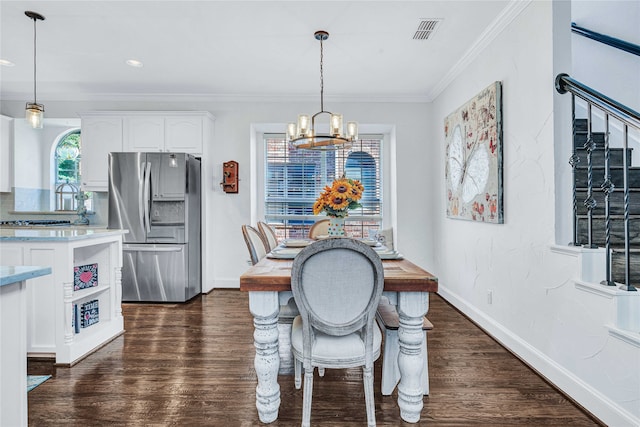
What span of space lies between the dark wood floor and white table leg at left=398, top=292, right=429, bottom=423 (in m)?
0.09

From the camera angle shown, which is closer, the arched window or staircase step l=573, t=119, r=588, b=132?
staircase step l=573, t=119, r=588, b=132

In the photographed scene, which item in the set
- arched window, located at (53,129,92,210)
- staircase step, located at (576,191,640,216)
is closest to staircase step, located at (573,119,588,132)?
Result: staircase step, located at (576,191,640,216)

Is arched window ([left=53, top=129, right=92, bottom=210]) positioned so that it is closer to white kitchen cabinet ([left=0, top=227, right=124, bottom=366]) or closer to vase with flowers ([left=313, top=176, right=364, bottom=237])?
white kitchen cabinet ([left=0, top=227, right=124, bottom=366])

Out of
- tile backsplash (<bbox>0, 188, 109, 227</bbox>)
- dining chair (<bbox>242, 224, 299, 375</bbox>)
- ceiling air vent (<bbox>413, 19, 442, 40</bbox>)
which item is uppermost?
ceiling air vent (<bbox>413, 19, 442, 40</bbox>)

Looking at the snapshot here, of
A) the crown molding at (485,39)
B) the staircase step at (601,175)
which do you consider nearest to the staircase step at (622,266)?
the staircase step at (601,175)

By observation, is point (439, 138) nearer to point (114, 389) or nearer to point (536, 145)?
point (536, 145)

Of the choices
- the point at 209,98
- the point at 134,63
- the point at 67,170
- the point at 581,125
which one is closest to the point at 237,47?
the point at 134,63

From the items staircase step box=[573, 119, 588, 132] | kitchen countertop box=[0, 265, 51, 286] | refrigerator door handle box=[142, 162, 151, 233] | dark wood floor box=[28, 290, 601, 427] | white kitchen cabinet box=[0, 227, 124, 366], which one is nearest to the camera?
kitchen countertop box=[0, 265, 51, 286]

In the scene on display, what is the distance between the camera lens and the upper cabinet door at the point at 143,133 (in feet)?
14.7

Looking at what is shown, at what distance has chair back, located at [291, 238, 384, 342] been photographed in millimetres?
1585

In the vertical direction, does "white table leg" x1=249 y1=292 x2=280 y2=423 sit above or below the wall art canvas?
below

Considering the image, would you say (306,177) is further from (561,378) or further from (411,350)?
(561,378)

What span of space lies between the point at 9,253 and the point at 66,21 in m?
1.91

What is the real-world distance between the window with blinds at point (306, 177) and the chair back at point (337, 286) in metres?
3.67
